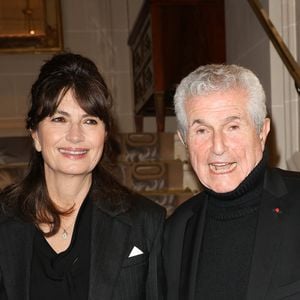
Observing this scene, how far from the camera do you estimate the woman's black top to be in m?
2.12

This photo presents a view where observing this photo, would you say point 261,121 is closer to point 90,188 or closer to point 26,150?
point 90,188

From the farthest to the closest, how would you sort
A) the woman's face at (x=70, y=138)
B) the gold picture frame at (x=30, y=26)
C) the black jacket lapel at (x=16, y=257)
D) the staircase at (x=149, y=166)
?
the gold picture frame at (x=30, y=26) → the staircase at (x=149, y=166) → the woman's face at (x=70, y=138) → the black jacket lapel at (x=16, y=257)

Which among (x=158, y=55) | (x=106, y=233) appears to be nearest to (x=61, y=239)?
(x=106, y=233)

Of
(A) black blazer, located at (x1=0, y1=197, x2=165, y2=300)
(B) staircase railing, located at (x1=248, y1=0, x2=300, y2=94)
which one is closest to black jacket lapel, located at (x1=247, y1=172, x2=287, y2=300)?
(A) black blazer, located at (x1=0, y1=197, x2=165, y2=300)

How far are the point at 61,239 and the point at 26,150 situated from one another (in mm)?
2619

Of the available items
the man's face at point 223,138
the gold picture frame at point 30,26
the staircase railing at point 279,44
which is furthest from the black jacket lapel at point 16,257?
the gold picture frame at point 30,26

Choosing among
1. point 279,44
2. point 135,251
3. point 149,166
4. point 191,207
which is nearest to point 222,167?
point 191,207

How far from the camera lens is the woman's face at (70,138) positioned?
221 centimetres

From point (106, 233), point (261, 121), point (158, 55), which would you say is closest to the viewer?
point (261, 121)

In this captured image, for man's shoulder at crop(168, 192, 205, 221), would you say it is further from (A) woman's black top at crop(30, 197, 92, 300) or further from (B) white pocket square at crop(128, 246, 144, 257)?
(A) woman's black top at crop(30, 197, 92, 300)

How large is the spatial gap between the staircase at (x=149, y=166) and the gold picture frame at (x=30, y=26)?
2816 millimetres

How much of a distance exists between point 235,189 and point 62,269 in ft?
2.63

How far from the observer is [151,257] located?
229 cm

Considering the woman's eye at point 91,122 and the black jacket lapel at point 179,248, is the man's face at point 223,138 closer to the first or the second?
the black jacket lapel at point 179,248
